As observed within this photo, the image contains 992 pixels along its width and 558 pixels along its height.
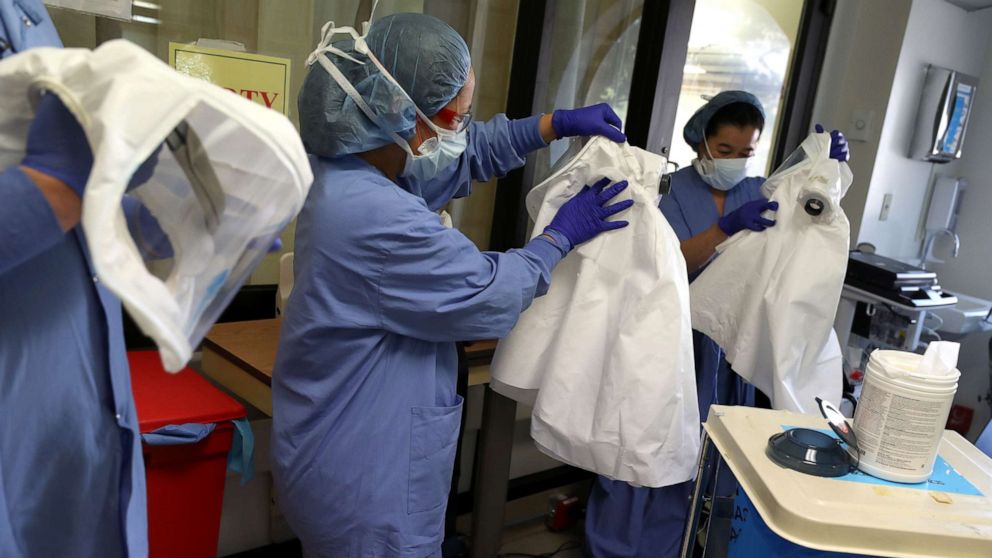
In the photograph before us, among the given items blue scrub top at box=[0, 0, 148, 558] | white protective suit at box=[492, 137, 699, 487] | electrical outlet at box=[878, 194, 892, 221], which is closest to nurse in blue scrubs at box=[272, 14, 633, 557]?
white protective suit at box=[492, 137, 699, 487]

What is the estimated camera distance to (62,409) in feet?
2.52

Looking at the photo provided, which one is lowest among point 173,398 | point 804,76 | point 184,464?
point 184,464

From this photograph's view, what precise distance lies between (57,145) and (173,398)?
932 mm

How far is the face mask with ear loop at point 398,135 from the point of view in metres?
1.09

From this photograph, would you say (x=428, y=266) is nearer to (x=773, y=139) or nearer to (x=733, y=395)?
(x=733, y=395)

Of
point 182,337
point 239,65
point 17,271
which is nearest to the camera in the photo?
point 182,337

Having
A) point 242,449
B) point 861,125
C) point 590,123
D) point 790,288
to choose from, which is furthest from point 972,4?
point 242,449

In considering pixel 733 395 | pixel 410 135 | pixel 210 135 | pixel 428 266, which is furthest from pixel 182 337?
pixel 733 395

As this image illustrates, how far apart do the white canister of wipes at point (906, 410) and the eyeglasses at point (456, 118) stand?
2.43 ft

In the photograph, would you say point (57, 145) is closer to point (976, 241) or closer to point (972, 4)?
point (972, 4)

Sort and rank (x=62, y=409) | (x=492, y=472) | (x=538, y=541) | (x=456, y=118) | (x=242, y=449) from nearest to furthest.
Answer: (x=62, y=409) → (x=456, y=118) → (x=242, y=449) → (x=492, y=472) → (x=538, y=541)

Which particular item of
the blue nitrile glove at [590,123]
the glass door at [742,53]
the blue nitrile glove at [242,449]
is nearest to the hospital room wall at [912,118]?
the glass door at [742,53]

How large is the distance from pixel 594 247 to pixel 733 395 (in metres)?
0.79

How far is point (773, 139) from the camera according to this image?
9.65ft
